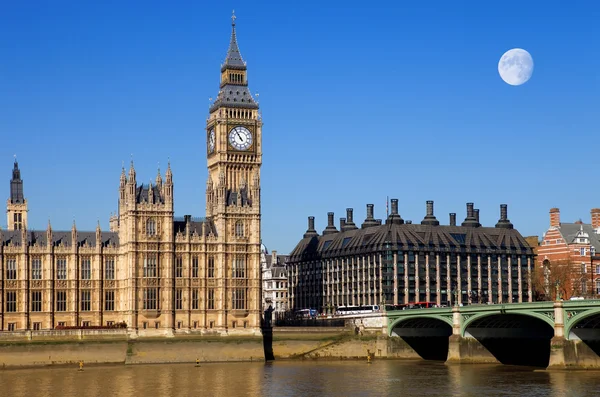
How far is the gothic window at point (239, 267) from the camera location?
16100 centimetres

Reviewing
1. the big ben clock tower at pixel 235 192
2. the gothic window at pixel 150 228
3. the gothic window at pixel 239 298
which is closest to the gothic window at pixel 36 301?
the gothic window at pixel 150 228

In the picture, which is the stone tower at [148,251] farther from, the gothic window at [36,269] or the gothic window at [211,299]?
the gothic window at [36,269]

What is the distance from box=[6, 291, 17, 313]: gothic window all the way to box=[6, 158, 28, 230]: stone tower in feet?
58.4

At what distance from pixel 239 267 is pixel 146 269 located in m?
12.8

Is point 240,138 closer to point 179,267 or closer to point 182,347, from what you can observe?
point 179,267

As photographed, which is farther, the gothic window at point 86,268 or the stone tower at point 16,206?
the stone tower at point 16,206

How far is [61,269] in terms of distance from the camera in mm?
156500

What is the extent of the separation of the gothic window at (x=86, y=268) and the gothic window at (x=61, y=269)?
2.39m

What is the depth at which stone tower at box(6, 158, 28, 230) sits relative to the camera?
561 ft

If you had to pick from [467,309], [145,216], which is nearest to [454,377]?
[467,309]

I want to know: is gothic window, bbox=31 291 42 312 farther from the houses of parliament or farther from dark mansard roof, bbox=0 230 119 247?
dark mansard roof, bbox=0 230 119 247

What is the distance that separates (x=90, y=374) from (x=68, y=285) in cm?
2523

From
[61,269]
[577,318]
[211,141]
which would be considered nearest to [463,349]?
[577,318]

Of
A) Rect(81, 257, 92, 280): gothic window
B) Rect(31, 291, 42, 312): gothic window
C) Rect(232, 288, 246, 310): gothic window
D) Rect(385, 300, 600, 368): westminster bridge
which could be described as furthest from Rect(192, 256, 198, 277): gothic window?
Rect(385, 300, 600, 368): westminster bridge
